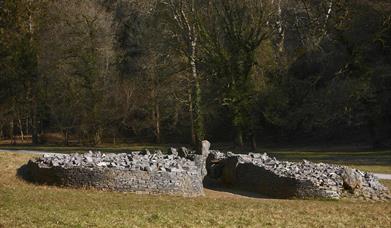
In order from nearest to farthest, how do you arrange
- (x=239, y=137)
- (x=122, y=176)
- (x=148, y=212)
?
(x=148, y=212)
(x=122, y=176)
(x=239, y=137)

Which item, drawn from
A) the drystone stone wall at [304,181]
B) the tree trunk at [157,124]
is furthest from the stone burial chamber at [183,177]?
the tree trunk at [157,124]

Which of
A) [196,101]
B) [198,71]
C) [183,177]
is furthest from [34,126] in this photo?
[183,177]

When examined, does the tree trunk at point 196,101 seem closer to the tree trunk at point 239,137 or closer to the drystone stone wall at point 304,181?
the tree trunk at point 239,137

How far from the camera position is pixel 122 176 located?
56.3 ft

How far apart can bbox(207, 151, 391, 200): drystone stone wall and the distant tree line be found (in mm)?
15035

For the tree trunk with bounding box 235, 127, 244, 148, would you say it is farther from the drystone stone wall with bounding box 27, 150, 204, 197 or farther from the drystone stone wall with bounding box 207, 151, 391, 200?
the drystone stone wall with bounding box 27, 150, 204, 197

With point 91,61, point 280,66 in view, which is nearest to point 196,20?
point 280,66

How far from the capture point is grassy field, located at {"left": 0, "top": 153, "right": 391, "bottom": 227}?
426 inches

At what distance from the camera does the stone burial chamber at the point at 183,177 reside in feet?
56.4

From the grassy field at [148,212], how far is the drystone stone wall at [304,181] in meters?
3.93

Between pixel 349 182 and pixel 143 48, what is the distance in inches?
1263

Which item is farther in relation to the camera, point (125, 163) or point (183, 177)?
point (125, 163)

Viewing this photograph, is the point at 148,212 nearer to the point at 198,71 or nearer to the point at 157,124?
the point at 198,71

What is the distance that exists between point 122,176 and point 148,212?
507cm
